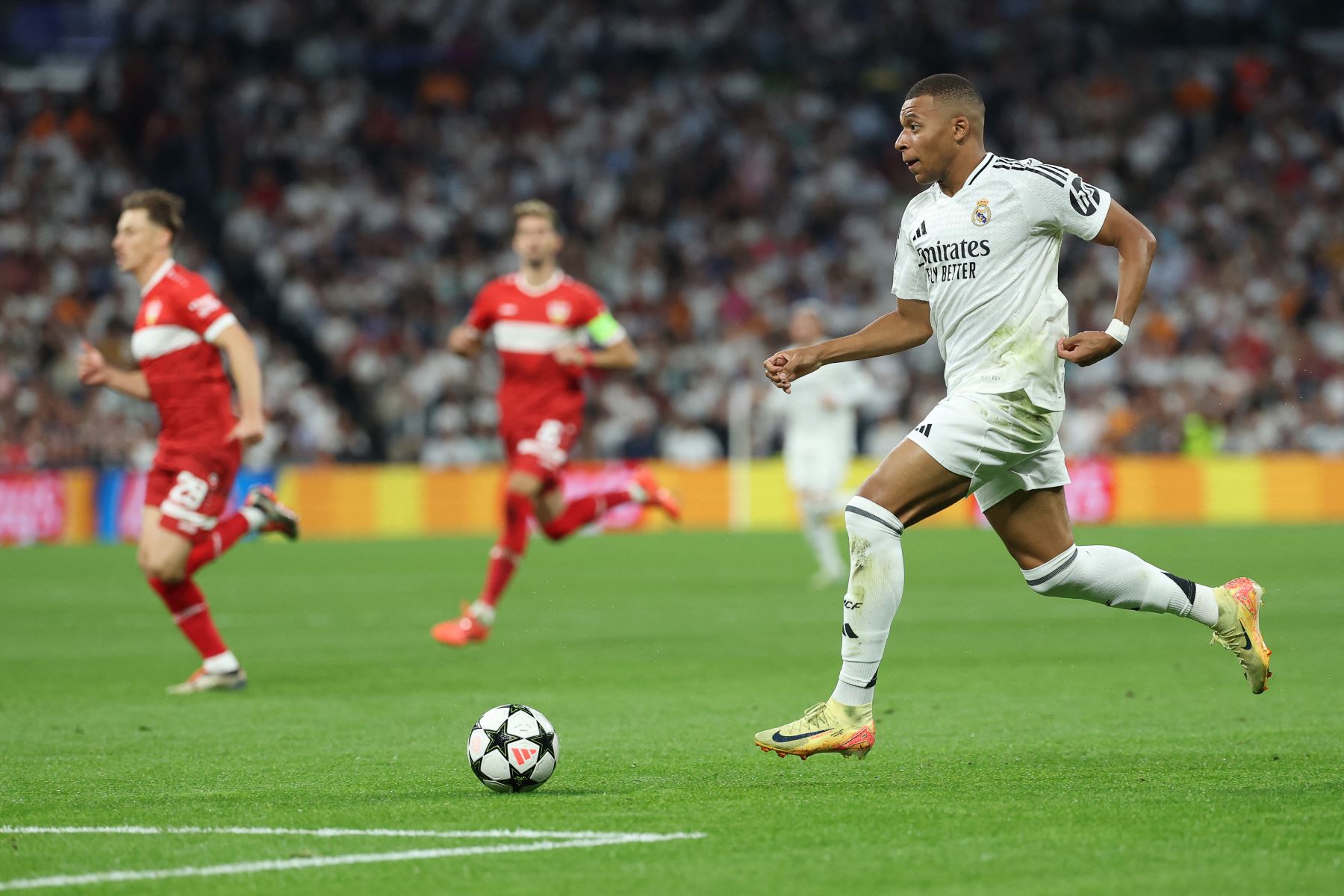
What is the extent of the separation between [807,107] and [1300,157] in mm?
8335

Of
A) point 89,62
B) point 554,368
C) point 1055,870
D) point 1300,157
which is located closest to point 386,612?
point 554,368

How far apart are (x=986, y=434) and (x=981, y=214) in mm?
801

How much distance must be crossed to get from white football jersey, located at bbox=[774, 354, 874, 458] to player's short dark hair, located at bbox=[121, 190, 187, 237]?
369 inches

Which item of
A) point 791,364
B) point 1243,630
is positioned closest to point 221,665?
point 791,364

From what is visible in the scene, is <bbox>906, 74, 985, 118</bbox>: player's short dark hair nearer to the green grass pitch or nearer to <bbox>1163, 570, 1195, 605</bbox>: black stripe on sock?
<bbox>1163, 570, 1195, 605</bbox>: black stripe on sock

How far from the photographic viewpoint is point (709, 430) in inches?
1128

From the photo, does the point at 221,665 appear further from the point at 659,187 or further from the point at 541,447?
the point at 659,187

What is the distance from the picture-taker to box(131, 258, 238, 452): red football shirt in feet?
33.5

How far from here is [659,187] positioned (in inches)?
1235

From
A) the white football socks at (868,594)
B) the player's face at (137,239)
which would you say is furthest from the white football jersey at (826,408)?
the white football socks at (868,594)

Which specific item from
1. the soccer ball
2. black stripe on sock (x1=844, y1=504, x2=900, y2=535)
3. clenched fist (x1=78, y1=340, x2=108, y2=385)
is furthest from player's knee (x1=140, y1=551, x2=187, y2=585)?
black stripe on sock (x1=844, y1=504, x2=900, y2=535)

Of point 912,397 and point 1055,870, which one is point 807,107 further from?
point 1055,870

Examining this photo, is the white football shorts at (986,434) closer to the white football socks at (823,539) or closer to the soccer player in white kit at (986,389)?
the soccer player in white kit at (986,389)

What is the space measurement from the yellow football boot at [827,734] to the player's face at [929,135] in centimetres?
197
